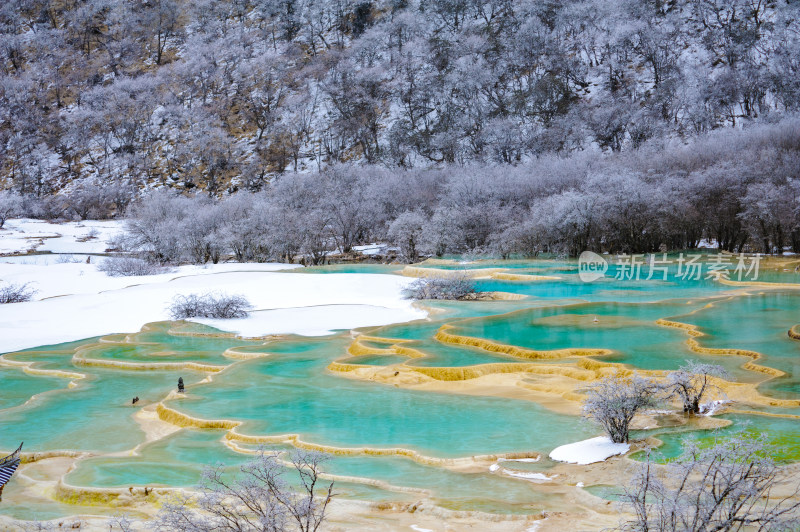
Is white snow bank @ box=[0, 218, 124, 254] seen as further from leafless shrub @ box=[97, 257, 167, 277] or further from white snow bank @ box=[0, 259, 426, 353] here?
white snow bank @ box=[0, 259, 426, 353]

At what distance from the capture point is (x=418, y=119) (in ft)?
227

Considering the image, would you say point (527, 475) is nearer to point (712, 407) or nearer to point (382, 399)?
point (712, 407)

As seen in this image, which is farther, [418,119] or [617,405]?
[418,119]

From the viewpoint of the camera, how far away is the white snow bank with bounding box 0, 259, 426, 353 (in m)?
19.2

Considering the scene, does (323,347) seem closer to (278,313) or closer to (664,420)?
(278,313)

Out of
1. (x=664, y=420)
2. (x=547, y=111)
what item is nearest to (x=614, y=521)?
(x=664, y=420)

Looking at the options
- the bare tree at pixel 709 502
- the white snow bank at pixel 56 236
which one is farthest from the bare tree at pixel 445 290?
the white snow bank at pixel 56 236

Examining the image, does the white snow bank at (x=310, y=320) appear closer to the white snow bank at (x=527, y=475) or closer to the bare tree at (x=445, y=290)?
the bare tree at (x=445, y=290)

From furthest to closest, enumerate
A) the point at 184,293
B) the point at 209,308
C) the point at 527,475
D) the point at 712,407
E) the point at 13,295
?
1. the point at 184,293
2. the point at 13,295
3. the point at 209,308
4. the point at 712,407
5. the point at 527,475

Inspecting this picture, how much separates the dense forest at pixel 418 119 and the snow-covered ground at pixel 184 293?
11922mm

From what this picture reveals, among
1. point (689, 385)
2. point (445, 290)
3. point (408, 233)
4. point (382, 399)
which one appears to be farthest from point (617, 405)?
point (408, 233)

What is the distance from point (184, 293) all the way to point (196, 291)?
460 millimetres

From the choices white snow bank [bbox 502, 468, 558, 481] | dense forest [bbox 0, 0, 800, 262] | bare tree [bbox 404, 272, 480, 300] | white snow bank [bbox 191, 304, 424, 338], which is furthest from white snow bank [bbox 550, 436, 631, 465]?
dense forest [bbox 0, 0, 800, 262]

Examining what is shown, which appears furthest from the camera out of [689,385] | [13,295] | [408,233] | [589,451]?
[408,233]
